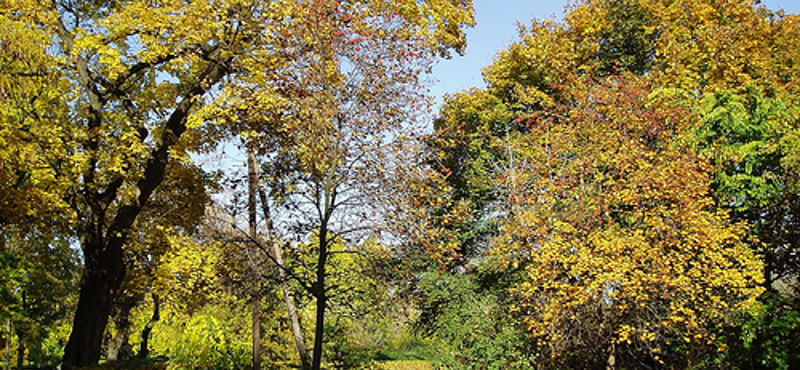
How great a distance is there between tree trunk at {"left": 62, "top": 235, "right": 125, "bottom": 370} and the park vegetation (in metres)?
0.03

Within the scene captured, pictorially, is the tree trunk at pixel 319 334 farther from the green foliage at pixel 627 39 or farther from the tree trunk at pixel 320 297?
the green foliage at pixel 627 39

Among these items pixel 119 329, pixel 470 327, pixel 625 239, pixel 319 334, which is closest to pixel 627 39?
pixel 625 239

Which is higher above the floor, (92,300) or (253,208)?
(253,208)

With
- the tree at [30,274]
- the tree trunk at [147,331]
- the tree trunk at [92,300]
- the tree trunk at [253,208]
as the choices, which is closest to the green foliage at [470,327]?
the tree trunk at [253,208]

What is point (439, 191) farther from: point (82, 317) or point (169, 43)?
point (82, 317)

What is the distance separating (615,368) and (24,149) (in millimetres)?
10655

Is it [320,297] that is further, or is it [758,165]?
[758,165]

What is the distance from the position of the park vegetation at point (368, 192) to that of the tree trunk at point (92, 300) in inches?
1.2

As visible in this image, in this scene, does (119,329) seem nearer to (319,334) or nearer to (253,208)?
(253,208)

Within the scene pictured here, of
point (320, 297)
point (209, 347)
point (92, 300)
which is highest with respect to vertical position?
point (92, 300)

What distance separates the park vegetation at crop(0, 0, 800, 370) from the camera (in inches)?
261

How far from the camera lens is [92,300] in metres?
8.45

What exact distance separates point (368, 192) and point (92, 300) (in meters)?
4.96

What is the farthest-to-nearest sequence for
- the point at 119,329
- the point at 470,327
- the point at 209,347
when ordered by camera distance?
the point at 119,329, the point at 209,347, the point at 470,327
